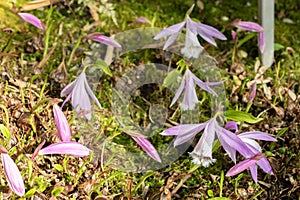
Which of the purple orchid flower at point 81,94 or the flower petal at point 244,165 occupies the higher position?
the purple orchid flower at point 81,94

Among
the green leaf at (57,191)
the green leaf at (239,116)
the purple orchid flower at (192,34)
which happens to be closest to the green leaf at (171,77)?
the purple orchid flower at (192,34)

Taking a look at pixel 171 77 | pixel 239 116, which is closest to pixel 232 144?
pixel 239 116

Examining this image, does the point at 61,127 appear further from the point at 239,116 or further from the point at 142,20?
the point at 142,20

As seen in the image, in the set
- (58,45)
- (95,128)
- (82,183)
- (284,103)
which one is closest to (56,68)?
(58,45)

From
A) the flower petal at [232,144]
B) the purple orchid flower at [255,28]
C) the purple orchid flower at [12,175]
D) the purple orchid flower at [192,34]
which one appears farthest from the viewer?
the purple orchid flower at [255,28]

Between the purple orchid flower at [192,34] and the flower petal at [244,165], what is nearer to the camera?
the flower petal at [244,165]

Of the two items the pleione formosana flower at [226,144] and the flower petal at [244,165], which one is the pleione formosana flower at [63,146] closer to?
the pleione formosana flower at [226,144]

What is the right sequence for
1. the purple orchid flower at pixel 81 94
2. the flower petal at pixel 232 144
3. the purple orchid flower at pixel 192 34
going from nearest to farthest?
the flower petal at pixel 232 144 < the purple orchid flower at pixel 81 94 < the purple orchid flower at pixel 192 34

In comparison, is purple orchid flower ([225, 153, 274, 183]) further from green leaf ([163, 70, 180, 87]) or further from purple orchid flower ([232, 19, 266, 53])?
purple orchid flower ([232, 19, 266, 53])
